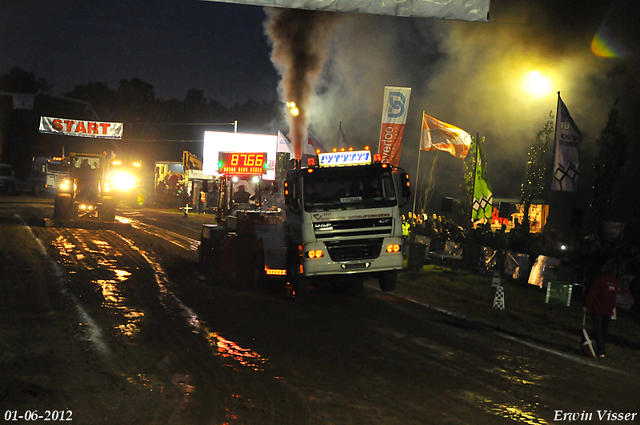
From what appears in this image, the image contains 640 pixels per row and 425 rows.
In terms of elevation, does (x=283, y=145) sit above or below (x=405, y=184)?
above

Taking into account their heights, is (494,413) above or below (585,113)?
below

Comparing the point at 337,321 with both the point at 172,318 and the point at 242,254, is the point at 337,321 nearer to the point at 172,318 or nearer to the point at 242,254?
the point at 172,318

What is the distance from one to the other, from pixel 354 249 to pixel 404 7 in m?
6.34

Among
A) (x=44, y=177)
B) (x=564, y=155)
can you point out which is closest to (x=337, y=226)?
(x=564, y=155)

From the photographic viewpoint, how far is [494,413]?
598 centimetres

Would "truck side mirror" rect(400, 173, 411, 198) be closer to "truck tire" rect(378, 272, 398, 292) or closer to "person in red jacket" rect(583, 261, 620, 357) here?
"truck tire" rect(378, 272, 398, 292)

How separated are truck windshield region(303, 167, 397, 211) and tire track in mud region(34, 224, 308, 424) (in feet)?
11.1

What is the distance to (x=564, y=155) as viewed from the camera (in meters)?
18.5

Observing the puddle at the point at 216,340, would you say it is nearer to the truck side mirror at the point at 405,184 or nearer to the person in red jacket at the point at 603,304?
the truck side mirror at the point at 405,184

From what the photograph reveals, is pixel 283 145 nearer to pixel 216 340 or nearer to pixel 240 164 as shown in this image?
pixel 240 164

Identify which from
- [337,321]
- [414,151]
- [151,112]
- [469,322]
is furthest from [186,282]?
Result: [151,112]

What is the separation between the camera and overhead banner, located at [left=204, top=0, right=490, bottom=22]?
6223 mm

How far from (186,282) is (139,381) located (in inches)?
303

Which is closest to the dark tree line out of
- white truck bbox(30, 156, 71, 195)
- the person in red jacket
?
white truck bbox(30, 156, 71, 195)
